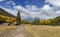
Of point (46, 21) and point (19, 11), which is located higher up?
point (19, 11)

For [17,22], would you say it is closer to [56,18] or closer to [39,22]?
[39,22]

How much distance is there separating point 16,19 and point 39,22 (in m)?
11.8

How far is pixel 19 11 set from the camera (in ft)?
243

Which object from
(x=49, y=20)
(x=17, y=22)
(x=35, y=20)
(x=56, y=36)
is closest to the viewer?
(x=56, y=36)

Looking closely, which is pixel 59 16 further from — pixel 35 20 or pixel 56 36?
pixel 56 36

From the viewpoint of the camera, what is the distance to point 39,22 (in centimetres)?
7531

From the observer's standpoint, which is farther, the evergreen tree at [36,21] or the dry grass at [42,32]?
the evergreen tree at [36,21]

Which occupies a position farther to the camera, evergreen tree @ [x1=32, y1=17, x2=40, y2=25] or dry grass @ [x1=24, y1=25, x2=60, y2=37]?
evergreen tree @ [x1=32, y1=17, x2=40, y2=25]

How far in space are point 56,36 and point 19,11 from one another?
1846 inches

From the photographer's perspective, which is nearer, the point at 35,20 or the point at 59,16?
the point at 59,16

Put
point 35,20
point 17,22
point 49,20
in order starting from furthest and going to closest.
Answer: point 35,20 < point 17,22 < point 49,20

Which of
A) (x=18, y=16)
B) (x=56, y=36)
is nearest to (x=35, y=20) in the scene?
(x=18, y=16)

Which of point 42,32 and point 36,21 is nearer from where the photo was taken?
point 42,32

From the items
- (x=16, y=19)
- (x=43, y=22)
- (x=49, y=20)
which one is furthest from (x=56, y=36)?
(x=16, y=19)
